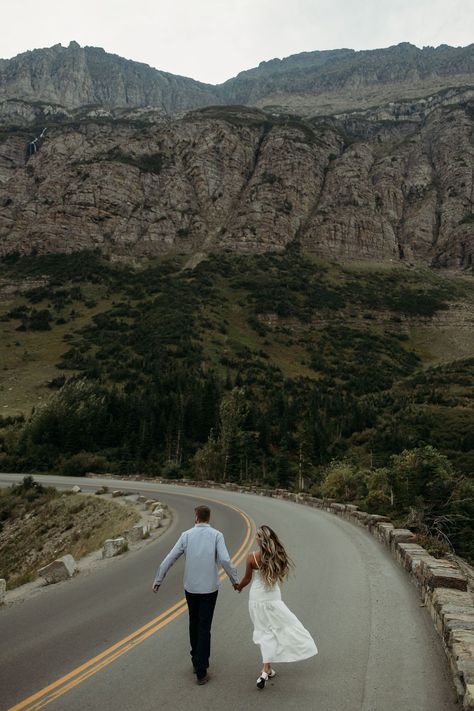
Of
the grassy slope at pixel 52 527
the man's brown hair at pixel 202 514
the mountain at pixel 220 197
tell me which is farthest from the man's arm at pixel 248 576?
the mountain at pixel 220 197

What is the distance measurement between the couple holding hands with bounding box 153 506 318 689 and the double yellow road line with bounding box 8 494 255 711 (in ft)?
4.31

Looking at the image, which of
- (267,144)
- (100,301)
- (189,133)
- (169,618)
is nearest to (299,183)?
(267,144)

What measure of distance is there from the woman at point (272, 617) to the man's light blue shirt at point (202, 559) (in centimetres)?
31

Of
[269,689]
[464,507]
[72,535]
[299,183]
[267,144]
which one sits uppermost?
[267,144]

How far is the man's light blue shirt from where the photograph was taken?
5.68m

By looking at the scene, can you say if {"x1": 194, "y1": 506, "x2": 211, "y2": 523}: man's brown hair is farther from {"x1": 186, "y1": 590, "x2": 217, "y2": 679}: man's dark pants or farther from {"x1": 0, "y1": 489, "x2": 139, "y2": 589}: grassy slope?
{"x1": 0, "y1": 489, "x2": 139, "y2": 589}: grassy slope

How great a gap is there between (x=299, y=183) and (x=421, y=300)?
73442 millimetres

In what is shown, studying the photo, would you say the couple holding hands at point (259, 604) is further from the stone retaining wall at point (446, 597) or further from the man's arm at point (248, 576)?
the stone retaining wall at point (446, 597)

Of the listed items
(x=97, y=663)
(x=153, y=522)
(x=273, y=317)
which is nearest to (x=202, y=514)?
(x=97, y=663)

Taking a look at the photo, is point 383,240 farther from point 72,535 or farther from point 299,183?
point 72,535

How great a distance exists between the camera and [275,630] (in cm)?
544

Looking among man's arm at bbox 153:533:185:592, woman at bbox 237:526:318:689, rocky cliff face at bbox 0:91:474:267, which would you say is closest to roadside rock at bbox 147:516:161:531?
man's arm at bbox 153:533:185:592

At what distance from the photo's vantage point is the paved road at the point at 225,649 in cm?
501

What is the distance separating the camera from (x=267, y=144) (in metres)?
200
